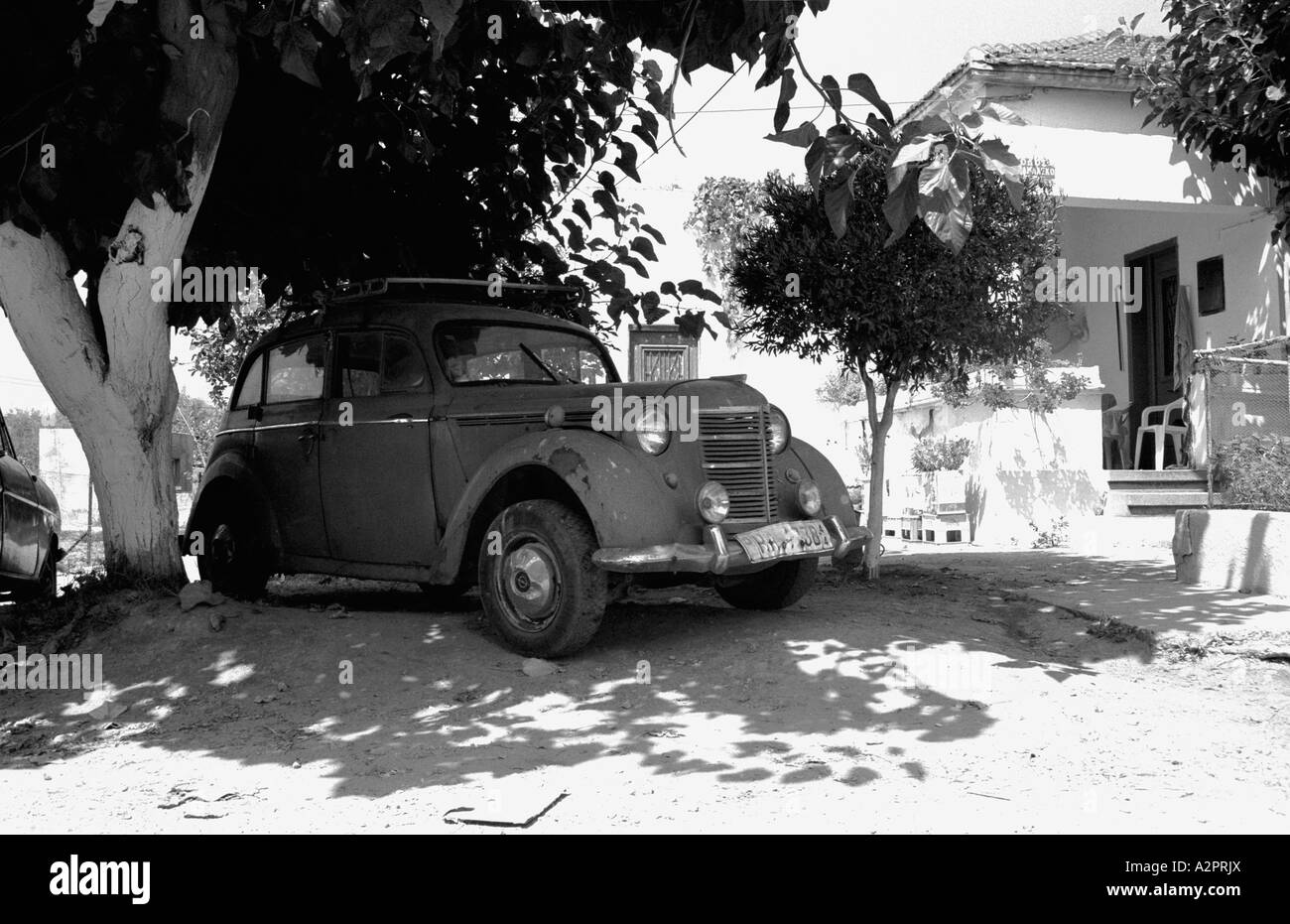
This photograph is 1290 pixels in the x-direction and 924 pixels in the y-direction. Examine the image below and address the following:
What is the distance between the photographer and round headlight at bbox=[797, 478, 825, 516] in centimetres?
632

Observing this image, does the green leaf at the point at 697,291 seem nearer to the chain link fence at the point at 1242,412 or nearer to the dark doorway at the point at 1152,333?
the chain link fence at the point at 1242,412

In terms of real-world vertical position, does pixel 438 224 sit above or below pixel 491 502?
above

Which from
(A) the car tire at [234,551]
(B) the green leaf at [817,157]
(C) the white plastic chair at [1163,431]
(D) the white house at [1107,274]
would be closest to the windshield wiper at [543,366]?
(A) the car tire at [234,551]

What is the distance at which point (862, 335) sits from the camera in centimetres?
839

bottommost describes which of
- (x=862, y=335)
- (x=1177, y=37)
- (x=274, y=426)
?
(x=274, y=426)

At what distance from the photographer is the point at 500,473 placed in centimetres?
595

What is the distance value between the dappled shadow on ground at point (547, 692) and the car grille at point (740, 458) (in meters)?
0.71

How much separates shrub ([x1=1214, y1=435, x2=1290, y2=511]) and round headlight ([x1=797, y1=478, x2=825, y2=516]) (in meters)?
4.57

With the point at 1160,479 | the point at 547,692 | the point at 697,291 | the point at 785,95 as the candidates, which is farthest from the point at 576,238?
the point at 1160,479

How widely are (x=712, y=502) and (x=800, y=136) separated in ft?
6.28

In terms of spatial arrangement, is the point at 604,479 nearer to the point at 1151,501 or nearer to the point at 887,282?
the point at 887,282

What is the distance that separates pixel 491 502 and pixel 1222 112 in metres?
8.27
